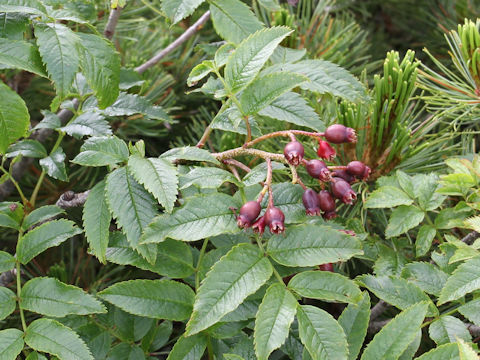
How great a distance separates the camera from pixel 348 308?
0.75m

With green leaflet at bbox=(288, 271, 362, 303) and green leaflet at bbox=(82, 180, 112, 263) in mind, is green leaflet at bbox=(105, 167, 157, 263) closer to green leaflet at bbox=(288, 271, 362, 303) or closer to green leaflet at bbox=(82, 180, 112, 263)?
green leaflet at bbox=(82, 180, 112, 263)

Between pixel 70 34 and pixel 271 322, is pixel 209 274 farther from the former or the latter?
pixel 70 34

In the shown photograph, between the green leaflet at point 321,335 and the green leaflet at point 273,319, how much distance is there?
27 millimetres

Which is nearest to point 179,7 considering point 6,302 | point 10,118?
point 10,118

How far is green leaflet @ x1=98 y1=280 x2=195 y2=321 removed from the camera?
719mm

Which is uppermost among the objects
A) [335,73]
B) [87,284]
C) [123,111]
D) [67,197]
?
[335,73]

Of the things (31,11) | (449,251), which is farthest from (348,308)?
(31,11)

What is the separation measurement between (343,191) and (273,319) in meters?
0.23

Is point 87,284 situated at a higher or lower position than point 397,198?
lower

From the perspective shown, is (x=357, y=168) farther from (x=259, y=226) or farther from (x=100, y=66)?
(x=100, y=66)

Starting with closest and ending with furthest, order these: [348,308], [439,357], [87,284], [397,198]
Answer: [439,357]
[348,308]
[397,198]
[87,284]

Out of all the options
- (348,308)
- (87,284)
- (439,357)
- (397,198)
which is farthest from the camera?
(87,284)

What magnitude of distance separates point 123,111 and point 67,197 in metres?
0.18

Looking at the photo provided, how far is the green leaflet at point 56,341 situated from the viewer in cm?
69
